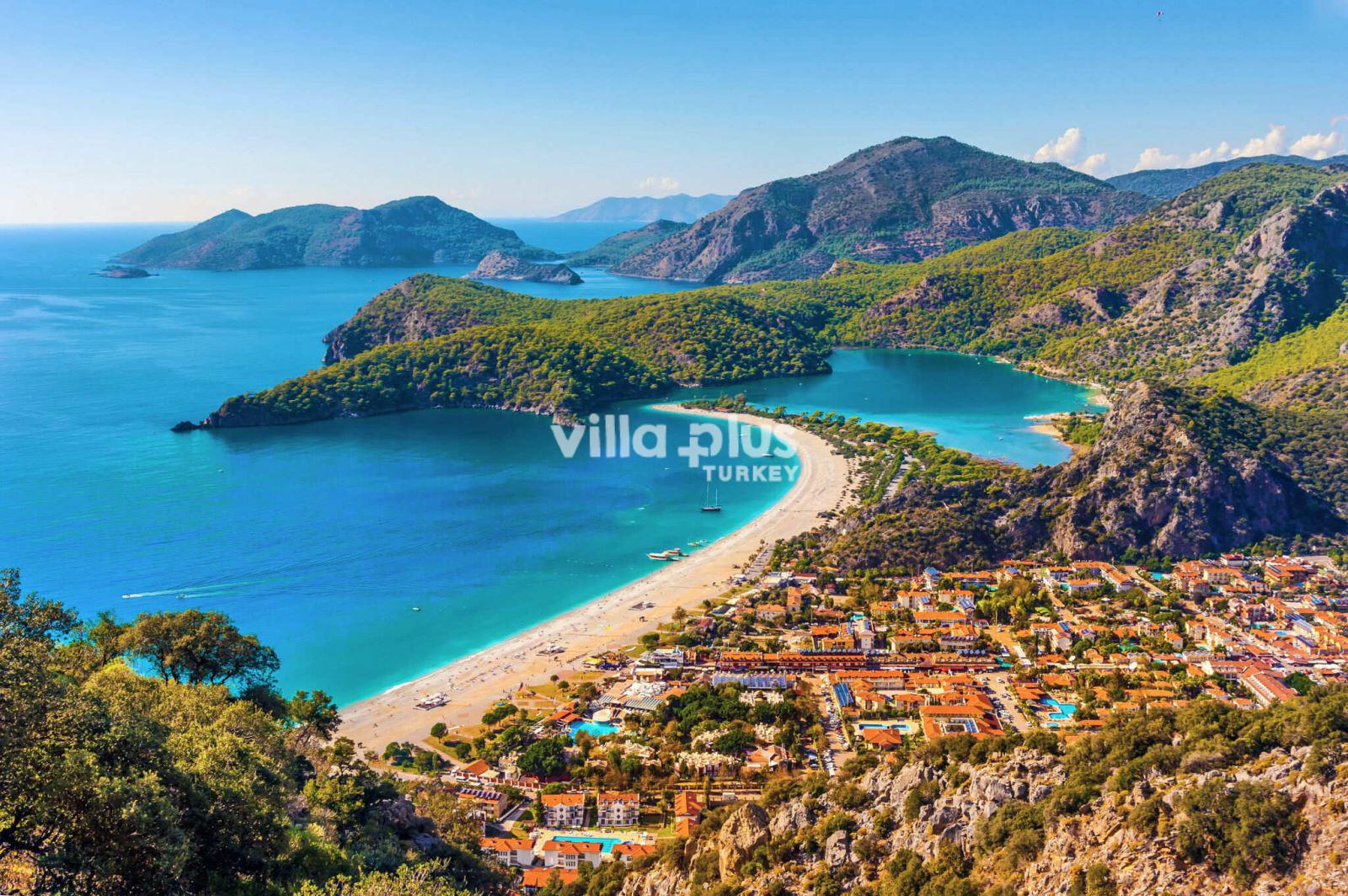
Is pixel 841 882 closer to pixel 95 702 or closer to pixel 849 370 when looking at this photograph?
pixel 95 702

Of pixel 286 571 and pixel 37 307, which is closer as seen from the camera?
pixel 286 571

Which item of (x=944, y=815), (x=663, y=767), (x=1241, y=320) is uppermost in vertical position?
(x=1241, y=320)

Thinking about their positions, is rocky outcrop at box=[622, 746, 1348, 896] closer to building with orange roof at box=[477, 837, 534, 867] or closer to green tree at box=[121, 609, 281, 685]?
building with orange roof at box=[477, 837, 534, 867]

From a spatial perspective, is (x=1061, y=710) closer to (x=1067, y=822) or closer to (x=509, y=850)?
(x=1067, y=822)

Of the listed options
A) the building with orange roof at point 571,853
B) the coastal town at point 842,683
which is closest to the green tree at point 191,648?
the coastal town at point 842,683

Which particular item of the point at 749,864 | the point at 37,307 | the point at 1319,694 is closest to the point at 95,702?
the point at 749,864

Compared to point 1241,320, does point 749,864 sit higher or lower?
lower

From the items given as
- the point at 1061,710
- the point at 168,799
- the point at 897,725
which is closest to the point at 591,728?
the point at 897,725
